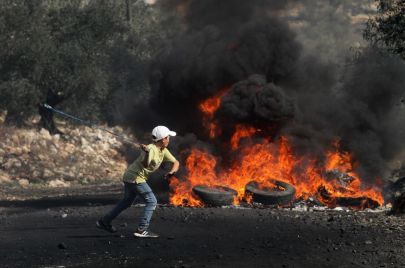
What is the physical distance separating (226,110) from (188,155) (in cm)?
188

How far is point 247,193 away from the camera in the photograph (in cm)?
1873

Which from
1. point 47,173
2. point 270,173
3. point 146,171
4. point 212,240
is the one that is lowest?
point 212,240

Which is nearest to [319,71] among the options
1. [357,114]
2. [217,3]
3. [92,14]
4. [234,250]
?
[357,114]

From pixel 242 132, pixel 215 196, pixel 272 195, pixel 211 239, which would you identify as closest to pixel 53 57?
pixel 242 132

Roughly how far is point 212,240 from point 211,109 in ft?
33.1

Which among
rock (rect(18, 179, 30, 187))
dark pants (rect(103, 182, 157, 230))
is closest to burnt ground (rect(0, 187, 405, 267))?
dark pants (rect(103, 182, 157, 230))

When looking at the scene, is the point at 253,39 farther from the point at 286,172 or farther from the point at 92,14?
the point at 92,14

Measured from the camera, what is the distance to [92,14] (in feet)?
125

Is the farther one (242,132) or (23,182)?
(23,182)

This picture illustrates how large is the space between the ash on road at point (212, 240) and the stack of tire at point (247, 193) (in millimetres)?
910

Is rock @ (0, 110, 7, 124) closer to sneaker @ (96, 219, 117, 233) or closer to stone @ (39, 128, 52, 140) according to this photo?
stone @ (39, 128, 52, 140)

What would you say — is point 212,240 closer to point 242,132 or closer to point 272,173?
point 272,173

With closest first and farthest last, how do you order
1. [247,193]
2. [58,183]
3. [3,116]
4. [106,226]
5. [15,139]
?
[106,226]
[247,193]
[58,183]
[15,139]
[3,116]

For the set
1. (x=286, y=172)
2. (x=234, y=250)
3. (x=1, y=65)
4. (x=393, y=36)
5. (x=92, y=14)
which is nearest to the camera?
(x=234, y=250)
